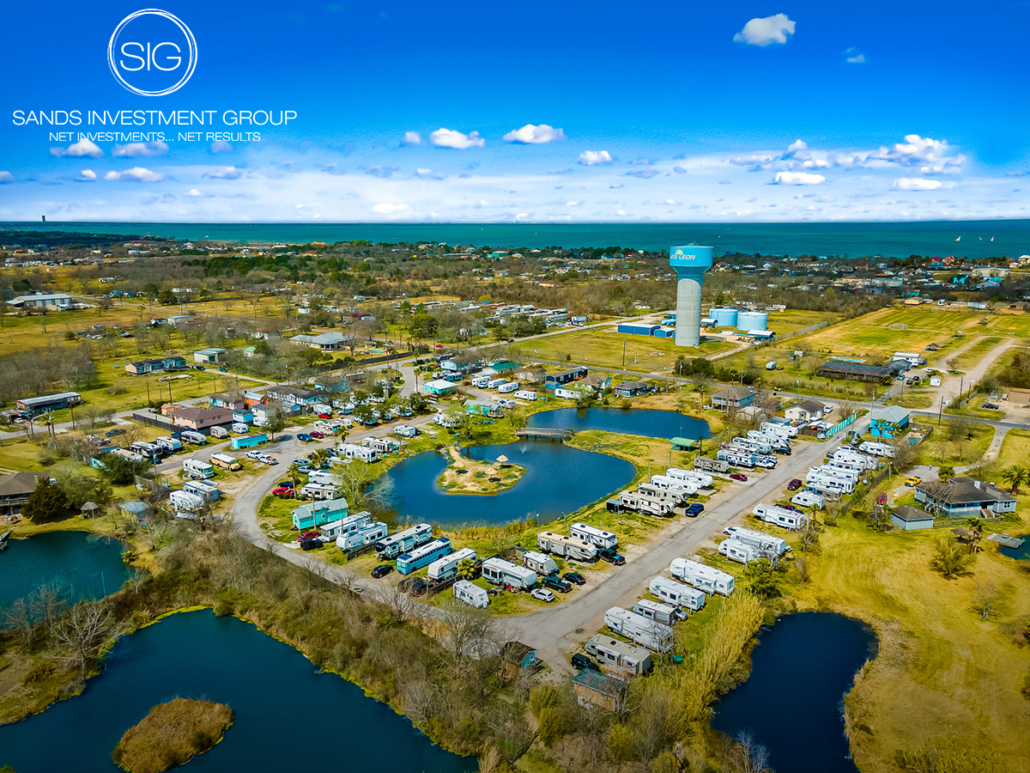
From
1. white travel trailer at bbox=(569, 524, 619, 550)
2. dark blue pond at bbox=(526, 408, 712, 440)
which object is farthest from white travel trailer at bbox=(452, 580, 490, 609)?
dark blue pond at bbox=(526, 408, 712, 440)

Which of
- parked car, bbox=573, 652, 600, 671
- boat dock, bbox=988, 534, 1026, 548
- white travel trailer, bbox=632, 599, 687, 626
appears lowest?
boat dock, bbox=988, 534, 1026, 548

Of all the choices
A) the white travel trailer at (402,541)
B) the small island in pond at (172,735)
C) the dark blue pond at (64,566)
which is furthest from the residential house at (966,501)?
the dark blue pond at (64,566)

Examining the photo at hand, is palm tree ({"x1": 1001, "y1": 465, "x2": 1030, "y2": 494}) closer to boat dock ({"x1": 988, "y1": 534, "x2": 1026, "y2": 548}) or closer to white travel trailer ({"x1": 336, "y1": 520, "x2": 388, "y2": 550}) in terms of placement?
boat dock ({"x1": 988, "y1": 534, "x2": 1026, "y2": 548})

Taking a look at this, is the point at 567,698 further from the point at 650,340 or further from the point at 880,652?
the point at 650,340

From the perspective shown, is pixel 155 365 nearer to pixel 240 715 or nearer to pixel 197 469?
pixel 197 469

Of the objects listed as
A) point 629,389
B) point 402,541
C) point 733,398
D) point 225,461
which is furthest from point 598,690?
point 629,389

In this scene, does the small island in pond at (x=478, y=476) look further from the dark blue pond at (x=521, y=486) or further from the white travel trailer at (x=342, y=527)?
the white travel trailer at (x=342, y=527)

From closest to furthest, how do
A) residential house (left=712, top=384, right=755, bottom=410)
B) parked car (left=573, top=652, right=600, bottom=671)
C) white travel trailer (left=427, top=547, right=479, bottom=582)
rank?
1. parked car (left=573, top=652, right=600, bottom=671)
2. white travel trailer (left=427, top=547, right=479, bottom=582)
3. residential house (left=712, top=384, right=755, bottom=410)
